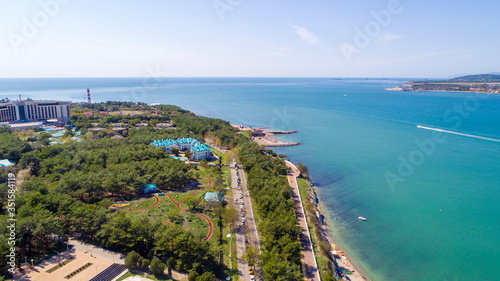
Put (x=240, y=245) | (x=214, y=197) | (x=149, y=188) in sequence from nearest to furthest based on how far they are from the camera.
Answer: (x=240, y=245)
(x=214, y=197)
(x=149, y=188)

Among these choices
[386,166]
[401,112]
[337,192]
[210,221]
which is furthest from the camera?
[401,112]

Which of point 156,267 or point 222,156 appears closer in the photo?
point 156,267

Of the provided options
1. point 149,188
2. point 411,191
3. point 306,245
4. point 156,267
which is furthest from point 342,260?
point 149,188

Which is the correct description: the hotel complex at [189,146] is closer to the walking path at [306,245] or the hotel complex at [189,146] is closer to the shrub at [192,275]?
the walking path at [306,245]

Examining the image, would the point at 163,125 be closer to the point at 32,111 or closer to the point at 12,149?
the point at 12,149

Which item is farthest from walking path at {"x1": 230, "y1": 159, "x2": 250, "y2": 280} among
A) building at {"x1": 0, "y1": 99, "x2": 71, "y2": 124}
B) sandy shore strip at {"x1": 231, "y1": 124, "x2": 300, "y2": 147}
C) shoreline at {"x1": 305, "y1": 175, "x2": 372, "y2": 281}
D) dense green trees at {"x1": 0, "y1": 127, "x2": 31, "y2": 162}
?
building at {"x1": 0, "y1": 99, "x2": 71, "y2": 124}

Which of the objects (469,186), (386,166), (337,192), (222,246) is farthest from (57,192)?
(469,186)

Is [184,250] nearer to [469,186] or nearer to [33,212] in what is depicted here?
[33,212]

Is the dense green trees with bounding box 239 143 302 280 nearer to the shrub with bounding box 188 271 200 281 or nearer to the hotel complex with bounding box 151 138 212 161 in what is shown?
the shrub with bounding box 188 271 200 281
